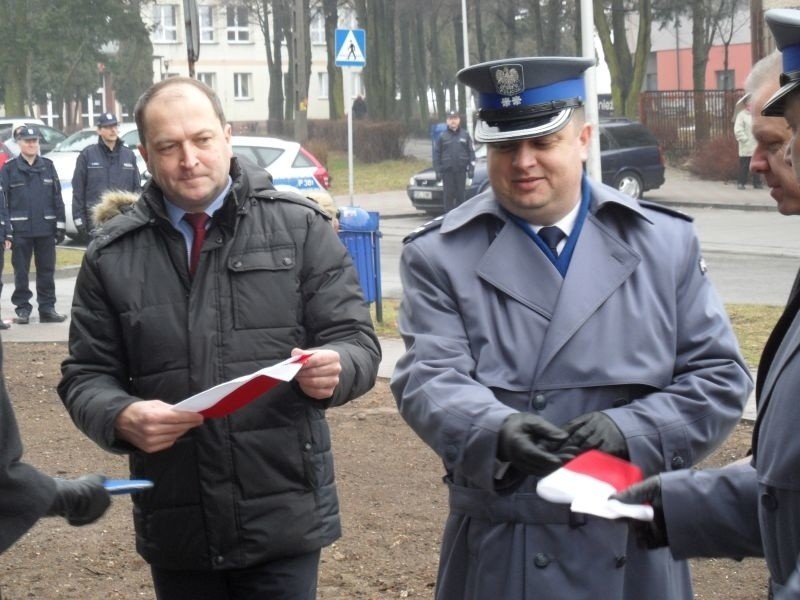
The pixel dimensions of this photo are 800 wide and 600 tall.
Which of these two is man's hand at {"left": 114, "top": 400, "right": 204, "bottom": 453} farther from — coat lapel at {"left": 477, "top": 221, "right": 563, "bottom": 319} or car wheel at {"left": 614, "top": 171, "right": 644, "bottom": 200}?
car wheel at {"left": 614, "top": 171, "right": 644, "bottom": 200}

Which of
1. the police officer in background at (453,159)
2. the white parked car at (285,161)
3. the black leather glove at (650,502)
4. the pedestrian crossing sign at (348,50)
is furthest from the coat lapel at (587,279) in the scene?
the police officer in background at (453,159)

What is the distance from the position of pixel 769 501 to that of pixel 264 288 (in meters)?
1.63

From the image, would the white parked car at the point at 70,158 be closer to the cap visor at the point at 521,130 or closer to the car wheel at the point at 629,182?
the car wheel at the point at 629,182

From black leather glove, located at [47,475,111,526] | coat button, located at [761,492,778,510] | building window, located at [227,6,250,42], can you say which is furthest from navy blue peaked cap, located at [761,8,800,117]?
building window, located at [227,6,250,42]

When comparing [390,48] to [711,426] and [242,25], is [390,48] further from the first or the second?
[711,426]

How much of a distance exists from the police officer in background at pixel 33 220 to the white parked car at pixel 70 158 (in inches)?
147

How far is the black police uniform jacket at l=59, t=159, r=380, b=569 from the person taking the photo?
11.6ft

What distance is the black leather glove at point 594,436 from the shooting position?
2885 mm

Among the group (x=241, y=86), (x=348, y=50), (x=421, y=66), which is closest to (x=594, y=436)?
(x=348, y=50)

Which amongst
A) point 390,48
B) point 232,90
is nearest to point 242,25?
point 232,90

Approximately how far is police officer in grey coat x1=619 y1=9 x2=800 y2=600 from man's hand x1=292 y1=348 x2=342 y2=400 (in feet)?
3.17

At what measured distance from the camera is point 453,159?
77.2ft

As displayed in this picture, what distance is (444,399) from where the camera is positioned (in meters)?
3.05

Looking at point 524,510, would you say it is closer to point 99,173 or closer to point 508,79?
point 508,79
